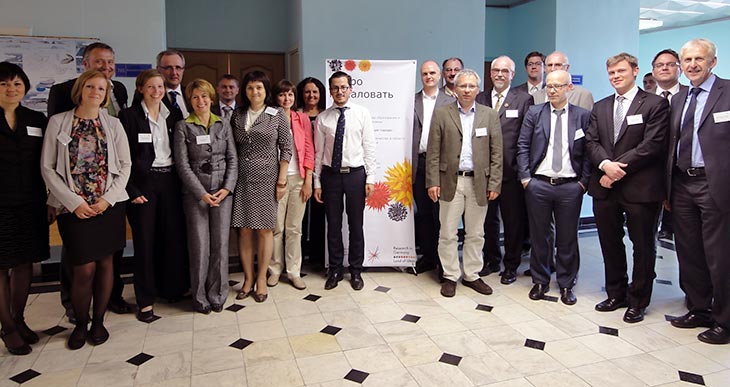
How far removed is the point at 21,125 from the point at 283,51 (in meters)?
4.43

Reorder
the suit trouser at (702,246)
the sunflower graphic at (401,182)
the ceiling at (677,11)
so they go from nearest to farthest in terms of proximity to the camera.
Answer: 1. the suit trouser at (702,246)
2. the sunflower graphic at (401,182)
3. the ceiling at (677,11)

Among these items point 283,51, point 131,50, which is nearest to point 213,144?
point 131,50

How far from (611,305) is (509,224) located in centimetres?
102

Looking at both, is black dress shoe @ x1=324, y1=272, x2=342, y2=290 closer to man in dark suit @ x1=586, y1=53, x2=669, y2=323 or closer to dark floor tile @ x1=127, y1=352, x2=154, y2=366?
dark floor tile @ x1=127, y1=352, x2=154, y2=366

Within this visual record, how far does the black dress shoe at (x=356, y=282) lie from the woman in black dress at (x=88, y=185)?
71.4 inches

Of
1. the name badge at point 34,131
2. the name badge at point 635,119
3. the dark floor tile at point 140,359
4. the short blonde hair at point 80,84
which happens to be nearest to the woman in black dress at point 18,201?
the name badge at point 34,131

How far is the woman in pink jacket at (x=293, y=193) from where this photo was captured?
3982mm

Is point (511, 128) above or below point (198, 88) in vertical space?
below

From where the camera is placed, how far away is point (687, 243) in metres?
3.33

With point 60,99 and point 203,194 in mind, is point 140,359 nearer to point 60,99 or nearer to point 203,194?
point 203,194

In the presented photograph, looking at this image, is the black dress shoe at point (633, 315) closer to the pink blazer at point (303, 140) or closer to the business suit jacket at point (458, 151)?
the business suit jacket at point (458, 151)

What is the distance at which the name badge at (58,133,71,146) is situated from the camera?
2.85 m

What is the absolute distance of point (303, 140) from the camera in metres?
4.04

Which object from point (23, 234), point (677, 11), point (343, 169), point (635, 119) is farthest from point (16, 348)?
point (677, 11)
